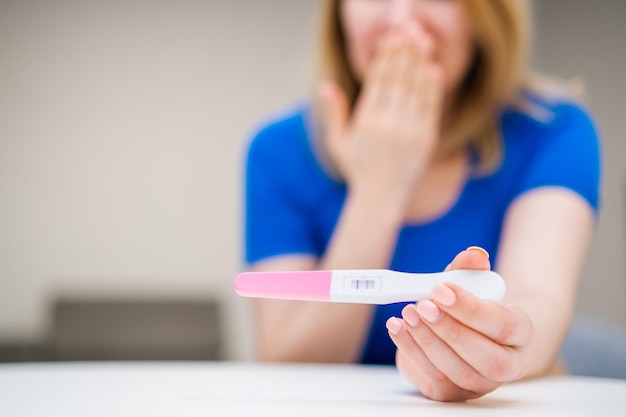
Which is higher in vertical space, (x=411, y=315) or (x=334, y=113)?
(x=334, y=113)

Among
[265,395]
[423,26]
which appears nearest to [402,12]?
[423,26]

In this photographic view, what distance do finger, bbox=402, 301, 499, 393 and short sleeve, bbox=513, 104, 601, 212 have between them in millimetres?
392

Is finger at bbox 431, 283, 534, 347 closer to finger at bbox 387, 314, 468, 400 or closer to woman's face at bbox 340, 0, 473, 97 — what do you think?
finger at bbox 387, 314, 468, 400

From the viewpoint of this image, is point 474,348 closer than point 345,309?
Yes

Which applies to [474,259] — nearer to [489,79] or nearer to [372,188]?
[372,188]

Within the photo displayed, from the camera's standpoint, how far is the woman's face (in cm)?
78

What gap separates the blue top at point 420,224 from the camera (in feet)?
2.42

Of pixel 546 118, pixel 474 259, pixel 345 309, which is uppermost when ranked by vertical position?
pixel 546 118

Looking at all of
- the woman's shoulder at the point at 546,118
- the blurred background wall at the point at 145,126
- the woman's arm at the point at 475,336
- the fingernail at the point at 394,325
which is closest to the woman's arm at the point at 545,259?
the woman's arm at the point at 475,336

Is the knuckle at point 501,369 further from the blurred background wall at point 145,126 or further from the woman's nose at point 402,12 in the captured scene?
the blurred background wall at point 145,126

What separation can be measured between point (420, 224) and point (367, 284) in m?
0.45

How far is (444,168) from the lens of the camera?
0.83 m

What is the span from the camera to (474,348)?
354 mm

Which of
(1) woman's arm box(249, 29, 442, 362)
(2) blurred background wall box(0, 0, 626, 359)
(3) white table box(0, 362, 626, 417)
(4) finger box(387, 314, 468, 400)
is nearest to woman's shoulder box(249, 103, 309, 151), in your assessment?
(1) woman's arm box(249, 29, 442, 362)
